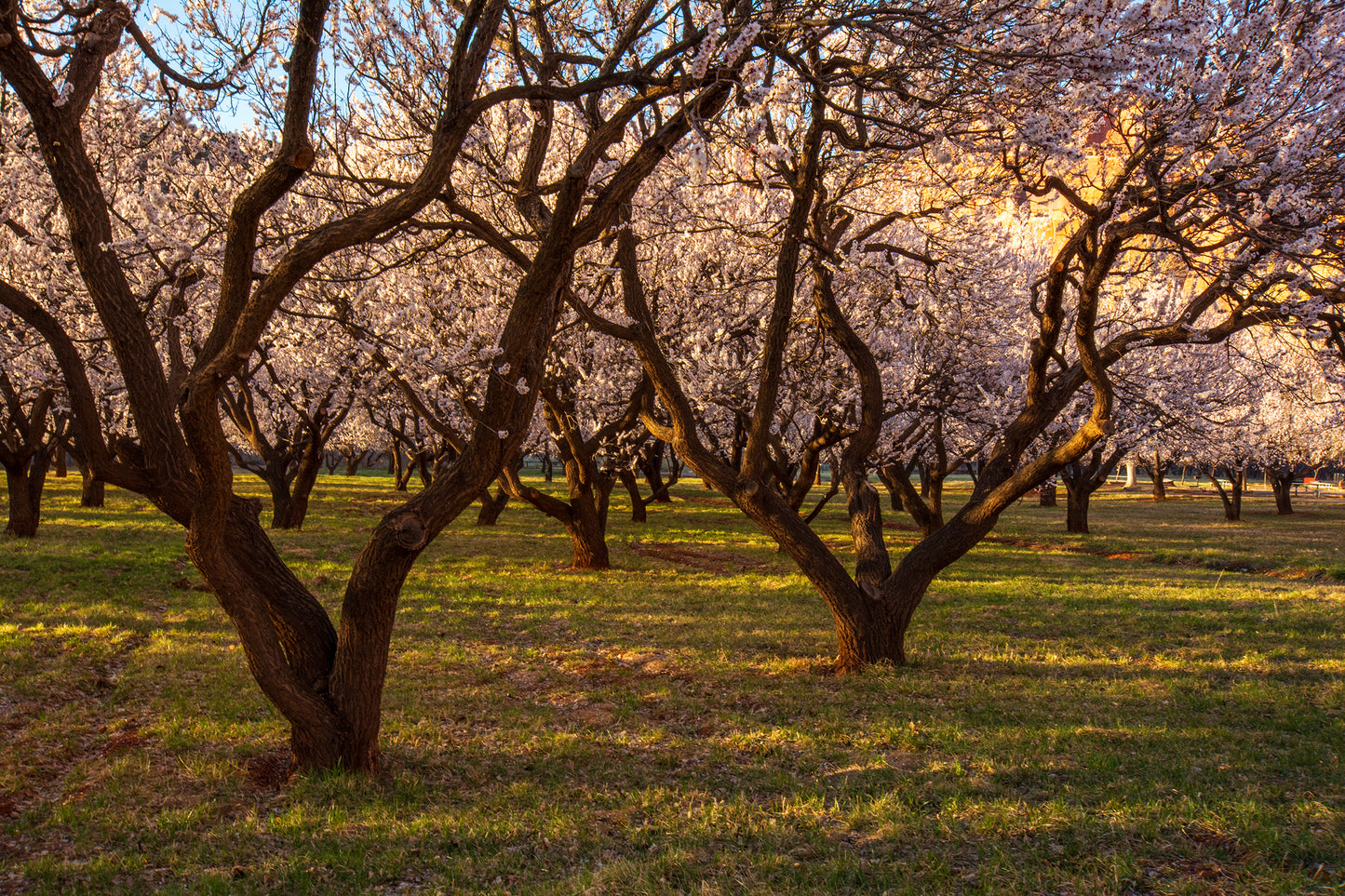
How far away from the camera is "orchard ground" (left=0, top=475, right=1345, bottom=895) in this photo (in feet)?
14.7

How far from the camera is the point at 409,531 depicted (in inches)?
215

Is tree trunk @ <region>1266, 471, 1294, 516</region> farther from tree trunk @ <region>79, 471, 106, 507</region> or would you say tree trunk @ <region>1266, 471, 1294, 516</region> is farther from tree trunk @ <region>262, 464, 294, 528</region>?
tree trunk @ <region>79, 471, 106, 507</region>

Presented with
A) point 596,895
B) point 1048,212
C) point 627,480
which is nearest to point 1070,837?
point 596,895

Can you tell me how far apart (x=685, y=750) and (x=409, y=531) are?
278 centimetres

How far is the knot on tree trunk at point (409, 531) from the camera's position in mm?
5457

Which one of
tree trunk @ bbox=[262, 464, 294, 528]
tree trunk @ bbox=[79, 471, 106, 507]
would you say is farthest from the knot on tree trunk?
tree trunk @ bbox=[79, 471, 106, 507]

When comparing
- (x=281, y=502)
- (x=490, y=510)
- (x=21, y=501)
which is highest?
(x=21, y=501)

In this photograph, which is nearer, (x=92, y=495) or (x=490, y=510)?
(x=490, y=510)

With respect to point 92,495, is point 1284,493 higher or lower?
higher

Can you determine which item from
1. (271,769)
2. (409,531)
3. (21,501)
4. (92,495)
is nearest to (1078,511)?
(409,531)

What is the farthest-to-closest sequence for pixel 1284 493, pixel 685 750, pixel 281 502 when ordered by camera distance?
pixel 1284 493 → pixel 281 502 → pixel 685 750

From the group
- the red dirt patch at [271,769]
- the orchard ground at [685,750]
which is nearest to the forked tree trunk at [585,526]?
the orchard ground at [685,750]

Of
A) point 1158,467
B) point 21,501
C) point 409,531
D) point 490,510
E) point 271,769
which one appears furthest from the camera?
point 1158,467

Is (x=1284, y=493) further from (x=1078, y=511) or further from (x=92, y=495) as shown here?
(x=92, y=495)
